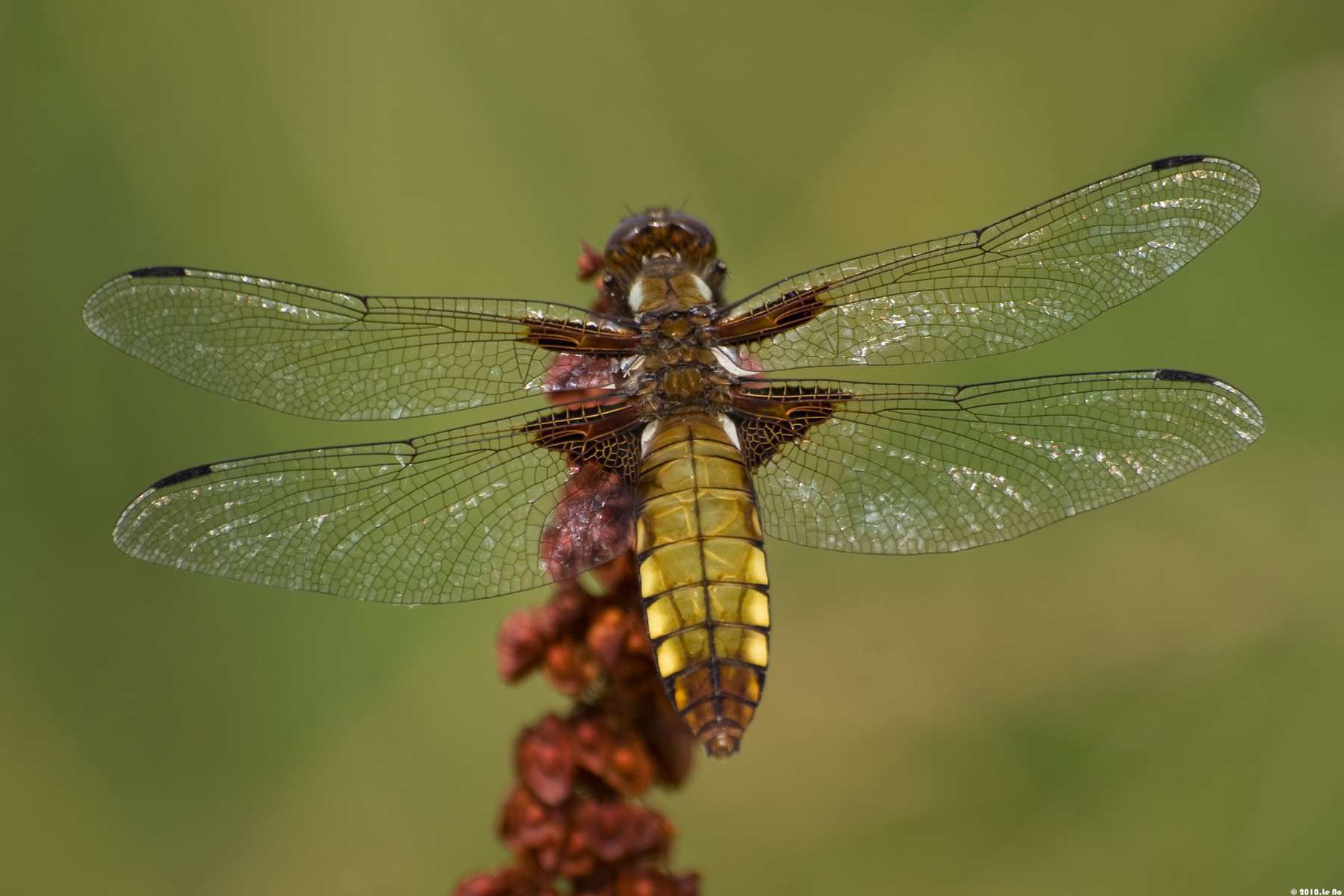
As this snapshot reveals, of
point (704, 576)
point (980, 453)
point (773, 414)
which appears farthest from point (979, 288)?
point (704, 576)

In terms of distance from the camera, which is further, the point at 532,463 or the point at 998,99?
the point at 998,99

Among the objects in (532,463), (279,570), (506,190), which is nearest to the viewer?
(279,570)

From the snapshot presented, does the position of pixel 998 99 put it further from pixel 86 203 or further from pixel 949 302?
pixel 86 203

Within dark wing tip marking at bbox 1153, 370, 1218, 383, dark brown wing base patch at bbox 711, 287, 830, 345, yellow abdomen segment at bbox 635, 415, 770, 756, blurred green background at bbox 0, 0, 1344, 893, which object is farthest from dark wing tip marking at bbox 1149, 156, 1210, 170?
blurred green background at bbox 0, 0, 1344, 893

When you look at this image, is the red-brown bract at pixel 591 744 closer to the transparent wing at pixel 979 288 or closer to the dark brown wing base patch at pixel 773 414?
the dark brown wing base patch at pixel 773 414

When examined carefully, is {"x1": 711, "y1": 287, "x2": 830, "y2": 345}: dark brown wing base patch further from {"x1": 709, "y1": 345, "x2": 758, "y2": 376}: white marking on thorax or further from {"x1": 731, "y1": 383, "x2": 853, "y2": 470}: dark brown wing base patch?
{"x1": 731, "y1": 383, "x2": 853, "y2": 470}: dark brown wing base patch

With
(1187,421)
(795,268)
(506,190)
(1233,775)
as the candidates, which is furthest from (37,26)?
(1233,775)

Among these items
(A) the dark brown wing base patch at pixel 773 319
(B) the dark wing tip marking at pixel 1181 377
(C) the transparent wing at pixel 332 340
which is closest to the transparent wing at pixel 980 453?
(B) the dark wing tip marking at pixel 1181 377
